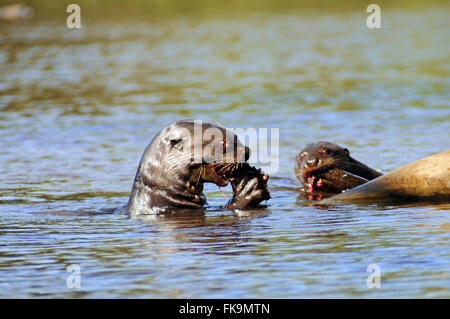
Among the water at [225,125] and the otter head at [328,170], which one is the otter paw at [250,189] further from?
the otter head at [328,170]

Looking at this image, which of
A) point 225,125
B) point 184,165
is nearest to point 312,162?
point 184,165

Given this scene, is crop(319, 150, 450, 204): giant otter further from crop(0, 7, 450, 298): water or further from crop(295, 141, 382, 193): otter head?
crop(295, 141, 382, 193): otter head

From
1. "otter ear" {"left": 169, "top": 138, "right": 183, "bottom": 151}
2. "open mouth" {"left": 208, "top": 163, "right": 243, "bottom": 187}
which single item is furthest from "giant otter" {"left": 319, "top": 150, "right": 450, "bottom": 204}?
"otter ear" {"left": 169, "top": 138, "right": 183, "bottom": 151}

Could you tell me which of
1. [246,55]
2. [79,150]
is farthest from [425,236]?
[246,55]

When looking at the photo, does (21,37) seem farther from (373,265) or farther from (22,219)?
(373,265)

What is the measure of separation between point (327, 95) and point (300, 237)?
10.6 metres

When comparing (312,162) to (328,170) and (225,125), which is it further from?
(225,125)

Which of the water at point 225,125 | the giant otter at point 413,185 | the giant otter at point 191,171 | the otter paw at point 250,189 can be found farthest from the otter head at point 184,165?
the giant otter at point 413,185

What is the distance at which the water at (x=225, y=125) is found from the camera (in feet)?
21.5

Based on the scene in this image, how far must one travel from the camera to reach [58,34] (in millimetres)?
33312

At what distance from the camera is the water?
6.57m

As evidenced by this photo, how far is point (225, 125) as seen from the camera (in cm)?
1530

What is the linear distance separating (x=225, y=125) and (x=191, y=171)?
660 centimetres

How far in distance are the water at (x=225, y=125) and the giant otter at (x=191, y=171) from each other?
216mm
